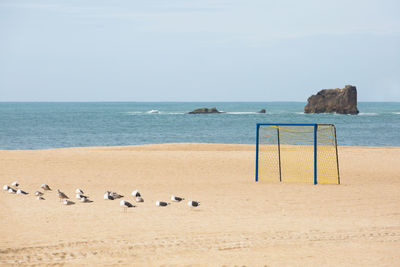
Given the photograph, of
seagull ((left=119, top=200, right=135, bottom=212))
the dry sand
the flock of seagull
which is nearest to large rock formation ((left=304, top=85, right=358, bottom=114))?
the dry sand

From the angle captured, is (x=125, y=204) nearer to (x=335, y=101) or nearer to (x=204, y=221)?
(x=204, y=221)

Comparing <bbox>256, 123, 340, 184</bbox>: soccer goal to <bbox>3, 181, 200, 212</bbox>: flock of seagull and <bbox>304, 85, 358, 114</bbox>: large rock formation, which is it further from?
<bbox>304, 85, 358, 114</bbox>: large rock formation

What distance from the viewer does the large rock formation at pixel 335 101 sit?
130 meters

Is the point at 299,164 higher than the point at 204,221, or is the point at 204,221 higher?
the point at 204,221

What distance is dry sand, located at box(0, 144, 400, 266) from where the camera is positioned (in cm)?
917

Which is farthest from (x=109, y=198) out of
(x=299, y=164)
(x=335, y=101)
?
(x=335, y=101)

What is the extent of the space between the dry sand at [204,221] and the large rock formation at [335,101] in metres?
110

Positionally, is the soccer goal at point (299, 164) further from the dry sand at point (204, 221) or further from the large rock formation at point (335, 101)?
the large rock formation at point (335, 101)

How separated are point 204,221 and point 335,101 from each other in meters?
124

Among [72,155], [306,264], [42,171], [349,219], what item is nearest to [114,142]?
[72,155]

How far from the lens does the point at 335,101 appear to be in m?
132

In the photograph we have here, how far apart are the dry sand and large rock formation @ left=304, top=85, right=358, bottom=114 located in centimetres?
10993

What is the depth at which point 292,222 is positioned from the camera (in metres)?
12.0

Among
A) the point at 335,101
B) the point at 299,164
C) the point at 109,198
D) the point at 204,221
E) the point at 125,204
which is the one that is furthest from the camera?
the point at 335,101
